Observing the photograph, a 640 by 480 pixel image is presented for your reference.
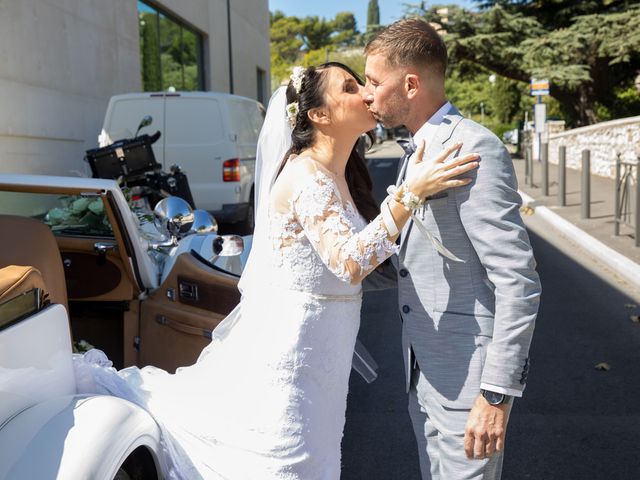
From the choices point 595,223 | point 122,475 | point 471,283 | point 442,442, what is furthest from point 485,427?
point 595,223

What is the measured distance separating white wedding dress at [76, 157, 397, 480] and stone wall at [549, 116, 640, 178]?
15.2 metres

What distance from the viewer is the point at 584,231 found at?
10.9m

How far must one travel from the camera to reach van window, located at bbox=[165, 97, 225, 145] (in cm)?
1083

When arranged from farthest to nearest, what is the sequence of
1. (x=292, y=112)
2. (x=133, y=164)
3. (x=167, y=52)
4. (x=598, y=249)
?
(x=167, y=52)
(x=598, y=249)
(x=133, y=164)
(x=292, y=112)

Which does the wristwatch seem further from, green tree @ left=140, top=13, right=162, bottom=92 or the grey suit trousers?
green tree @ left=140, top=13, right=162, bottom=92

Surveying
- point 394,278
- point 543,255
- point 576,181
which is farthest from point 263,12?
point 394,278

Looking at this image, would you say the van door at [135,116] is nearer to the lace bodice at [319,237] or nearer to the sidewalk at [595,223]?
the sidewalk at [595,223]

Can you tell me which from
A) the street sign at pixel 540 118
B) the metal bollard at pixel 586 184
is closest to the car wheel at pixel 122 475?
the metal bollard at pixel 586 184

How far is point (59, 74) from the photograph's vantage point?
12914mm

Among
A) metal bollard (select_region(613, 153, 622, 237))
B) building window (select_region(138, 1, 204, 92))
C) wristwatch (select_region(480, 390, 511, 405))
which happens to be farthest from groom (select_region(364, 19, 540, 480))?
building window (select_region(138, 1, 204, 92))

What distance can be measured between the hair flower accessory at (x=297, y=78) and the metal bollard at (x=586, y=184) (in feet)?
32.1

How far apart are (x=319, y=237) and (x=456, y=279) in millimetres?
438

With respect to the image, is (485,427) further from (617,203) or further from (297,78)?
(617,203)

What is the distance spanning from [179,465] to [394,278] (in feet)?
3.30
